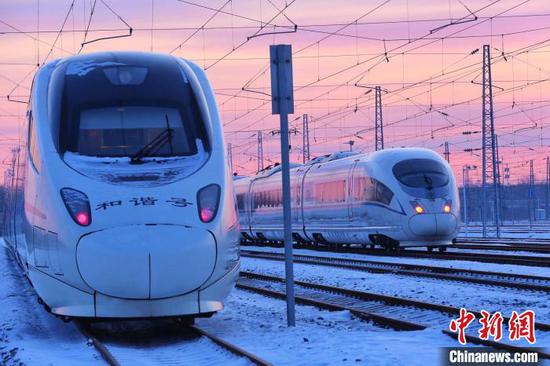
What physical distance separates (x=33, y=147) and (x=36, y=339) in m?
2.21

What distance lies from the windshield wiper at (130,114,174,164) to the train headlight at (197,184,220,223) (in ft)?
2.50

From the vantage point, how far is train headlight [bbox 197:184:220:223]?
30.8 ft

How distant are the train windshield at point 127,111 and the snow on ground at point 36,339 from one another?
210 centimetres

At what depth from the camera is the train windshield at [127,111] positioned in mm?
10023

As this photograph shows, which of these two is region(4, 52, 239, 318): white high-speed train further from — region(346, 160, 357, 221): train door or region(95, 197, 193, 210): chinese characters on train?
region(346, 160, 357, 221): train door

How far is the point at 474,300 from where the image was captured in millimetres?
12828

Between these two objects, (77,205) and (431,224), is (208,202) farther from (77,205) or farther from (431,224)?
(431,224)

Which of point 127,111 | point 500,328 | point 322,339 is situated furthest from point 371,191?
point 500,328

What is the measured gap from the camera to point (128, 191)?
922 cm

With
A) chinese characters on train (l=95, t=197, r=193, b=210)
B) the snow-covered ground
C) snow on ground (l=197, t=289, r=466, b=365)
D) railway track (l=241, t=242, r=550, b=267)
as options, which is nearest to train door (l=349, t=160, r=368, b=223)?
railway track (l=241, t=242, r=550, b=267)

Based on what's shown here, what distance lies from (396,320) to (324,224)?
19.5 metres

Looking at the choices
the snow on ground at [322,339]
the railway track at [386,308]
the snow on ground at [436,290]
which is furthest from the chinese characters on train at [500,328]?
the snow on ground at [436,290]

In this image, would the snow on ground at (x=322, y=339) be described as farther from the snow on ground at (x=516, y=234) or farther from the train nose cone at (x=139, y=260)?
the snow on ground at (x=516, y=234)

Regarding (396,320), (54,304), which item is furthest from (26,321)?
(396,320)
